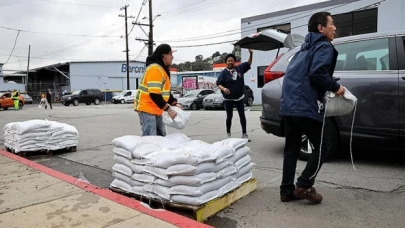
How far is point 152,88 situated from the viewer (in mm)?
4172

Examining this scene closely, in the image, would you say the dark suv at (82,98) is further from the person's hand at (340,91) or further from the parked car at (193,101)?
the person's hand at (340,91)

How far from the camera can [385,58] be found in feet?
15.1

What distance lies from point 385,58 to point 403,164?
1.43 metres

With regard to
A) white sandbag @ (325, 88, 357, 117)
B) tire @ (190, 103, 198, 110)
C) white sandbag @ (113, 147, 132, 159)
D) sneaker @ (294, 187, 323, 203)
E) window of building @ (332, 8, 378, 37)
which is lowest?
tire @ (190, 103, 198, 110)

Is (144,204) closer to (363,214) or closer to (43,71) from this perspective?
(363,214)

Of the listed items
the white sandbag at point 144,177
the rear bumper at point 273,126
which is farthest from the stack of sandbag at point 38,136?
the rear bumper at point 273,126

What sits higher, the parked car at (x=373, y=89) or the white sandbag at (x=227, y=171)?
the parked car at (x=373, y=89)

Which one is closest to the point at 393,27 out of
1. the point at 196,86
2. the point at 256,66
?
the point at 256,66

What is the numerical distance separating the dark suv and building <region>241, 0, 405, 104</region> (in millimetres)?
16840

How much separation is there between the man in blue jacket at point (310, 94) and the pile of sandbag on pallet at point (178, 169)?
0.54 meters

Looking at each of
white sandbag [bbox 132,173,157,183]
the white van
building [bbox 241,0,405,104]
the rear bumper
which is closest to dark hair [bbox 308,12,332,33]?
the rear bumper

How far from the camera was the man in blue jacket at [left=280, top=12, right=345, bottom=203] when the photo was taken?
326 centimetres

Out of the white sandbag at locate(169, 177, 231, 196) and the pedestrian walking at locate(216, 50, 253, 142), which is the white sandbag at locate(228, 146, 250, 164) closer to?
the white sandbag at locate(169, 177, 231, 196)

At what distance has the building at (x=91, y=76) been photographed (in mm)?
55344
